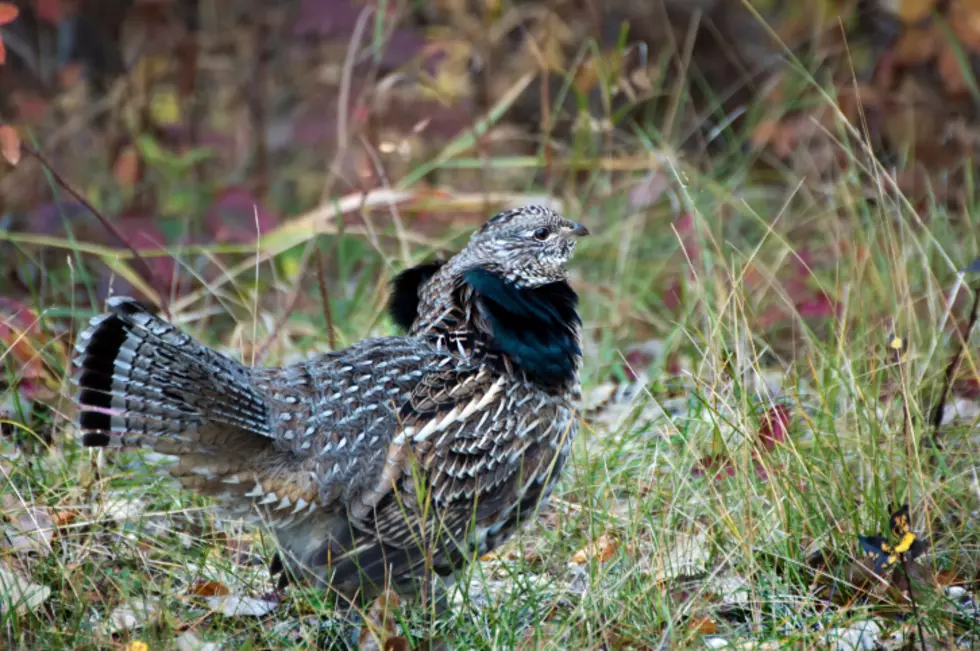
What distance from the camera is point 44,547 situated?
3.95m

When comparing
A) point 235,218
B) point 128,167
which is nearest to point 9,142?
point 235,218

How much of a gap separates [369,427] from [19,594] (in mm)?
1142

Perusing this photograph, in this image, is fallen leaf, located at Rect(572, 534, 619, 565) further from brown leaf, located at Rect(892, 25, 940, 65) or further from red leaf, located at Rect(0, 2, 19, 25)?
brown leaf, located at Rect(892, 25, 940, 65)

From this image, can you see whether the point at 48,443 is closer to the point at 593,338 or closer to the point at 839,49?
the point at 593,338

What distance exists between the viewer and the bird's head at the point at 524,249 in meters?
4.28

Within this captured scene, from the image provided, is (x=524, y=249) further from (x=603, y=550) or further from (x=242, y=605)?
(x=242, y=605)

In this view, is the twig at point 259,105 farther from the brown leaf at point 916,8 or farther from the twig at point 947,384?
the twig at point 947,384

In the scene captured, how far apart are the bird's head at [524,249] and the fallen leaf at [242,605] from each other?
130 centimetres

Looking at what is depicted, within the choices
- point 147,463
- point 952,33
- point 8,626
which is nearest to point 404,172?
point 952,33

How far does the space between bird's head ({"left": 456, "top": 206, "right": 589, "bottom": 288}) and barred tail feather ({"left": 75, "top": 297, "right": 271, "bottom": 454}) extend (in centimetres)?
109

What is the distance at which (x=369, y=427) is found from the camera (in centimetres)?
374

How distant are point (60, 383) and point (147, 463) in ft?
2.19

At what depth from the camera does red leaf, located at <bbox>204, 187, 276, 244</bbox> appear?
623cm

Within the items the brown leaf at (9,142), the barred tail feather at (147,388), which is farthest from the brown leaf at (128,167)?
the barred tail feather at (147,388)
